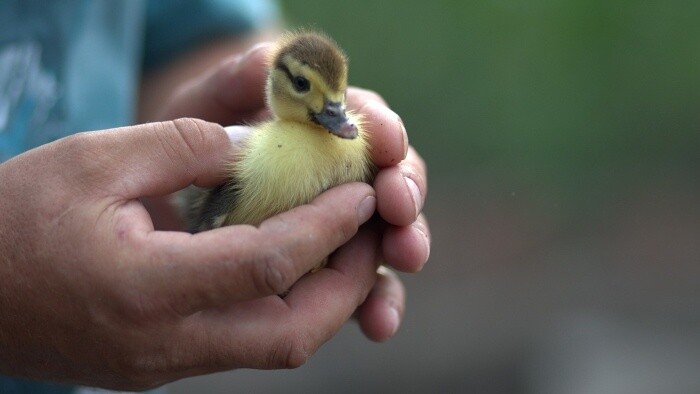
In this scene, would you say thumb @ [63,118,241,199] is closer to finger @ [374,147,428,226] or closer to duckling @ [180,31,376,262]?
duckling @ [180,31,376,262]

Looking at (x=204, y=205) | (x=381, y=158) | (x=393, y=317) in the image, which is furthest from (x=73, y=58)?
(x=393, y=317)

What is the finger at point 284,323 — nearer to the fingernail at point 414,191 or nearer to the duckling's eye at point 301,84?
the fingernail at point 414,191

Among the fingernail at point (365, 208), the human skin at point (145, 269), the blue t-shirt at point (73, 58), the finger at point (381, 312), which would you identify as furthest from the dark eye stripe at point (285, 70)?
the blue t-shirt at point (73, 58)

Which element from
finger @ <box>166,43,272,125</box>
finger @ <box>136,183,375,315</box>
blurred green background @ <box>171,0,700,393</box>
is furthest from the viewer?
blurred green background @ <box>171,0,700,393</box>

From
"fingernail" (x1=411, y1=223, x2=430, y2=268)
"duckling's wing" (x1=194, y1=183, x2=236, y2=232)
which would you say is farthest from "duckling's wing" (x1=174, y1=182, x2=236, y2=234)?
"fingernail" (x1=411, y1=223, x2=430, y2=268)

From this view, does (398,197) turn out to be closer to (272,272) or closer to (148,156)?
(272,272)

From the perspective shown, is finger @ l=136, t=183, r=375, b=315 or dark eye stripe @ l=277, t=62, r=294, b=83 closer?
finger @ l=136, t=183, r=375, b=315

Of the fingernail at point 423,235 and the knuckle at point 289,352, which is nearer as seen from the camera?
the knuckle at point 289,352
